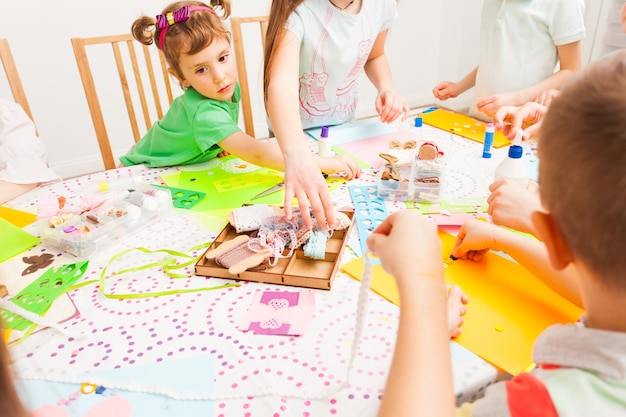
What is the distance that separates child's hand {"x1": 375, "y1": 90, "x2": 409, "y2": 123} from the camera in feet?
4.33

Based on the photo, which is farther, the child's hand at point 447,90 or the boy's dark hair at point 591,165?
the child's hand at point 447,90

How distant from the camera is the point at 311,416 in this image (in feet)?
1.77

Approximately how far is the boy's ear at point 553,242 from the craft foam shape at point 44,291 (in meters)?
0.72

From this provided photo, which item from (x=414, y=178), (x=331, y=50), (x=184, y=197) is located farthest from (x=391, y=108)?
(x=184, y=197)

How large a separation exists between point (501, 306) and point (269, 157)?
671mm

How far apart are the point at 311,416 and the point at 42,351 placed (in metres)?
0.41

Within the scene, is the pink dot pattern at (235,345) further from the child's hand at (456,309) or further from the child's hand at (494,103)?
the child's hand at (494,103)

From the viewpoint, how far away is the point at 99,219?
940 mm

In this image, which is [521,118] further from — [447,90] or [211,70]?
[211,70]

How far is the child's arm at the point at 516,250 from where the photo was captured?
69 cm

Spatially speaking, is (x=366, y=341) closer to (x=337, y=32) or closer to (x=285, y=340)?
(x=285, y=340)

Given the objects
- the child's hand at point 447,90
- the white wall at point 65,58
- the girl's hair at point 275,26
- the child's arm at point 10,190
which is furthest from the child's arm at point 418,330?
the white wall at point 65,58

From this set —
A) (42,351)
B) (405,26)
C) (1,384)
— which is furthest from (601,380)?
(405,26)

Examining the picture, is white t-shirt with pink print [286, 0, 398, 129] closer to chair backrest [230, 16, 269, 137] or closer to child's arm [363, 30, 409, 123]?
child's arm [363, 30, 409, 123]
